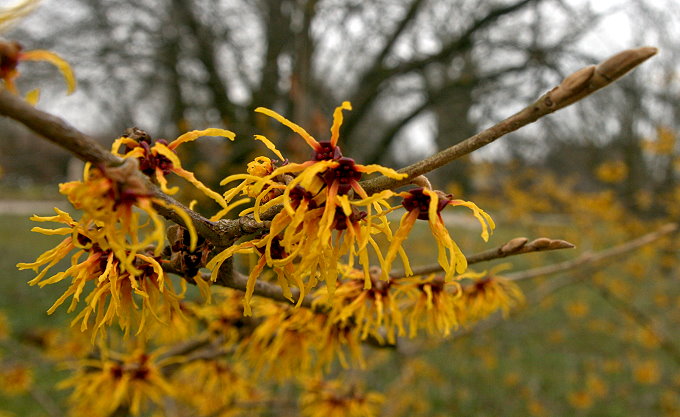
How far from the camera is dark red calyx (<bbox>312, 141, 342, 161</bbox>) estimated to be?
2.27ft

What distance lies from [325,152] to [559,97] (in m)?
0.32

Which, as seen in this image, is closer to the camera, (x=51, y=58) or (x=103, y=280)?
(x=51, y=58)

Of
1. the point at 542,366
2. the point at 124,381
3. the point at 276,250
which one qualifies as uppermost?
the point at 542,366

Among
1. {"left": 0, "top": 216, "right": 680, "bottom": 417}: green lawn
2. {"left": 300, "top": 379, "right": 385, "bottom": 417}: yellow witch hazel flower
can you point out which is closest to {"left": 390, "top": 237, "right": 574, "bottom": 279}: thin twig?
{"left": 300, "top": 379, "right": 385, "bottom": 417}: yellow witch hazel flower

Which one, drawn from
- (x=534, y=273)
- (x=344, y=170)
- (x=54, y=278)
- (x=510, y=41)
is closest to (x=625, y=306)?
(x=534, y=273)

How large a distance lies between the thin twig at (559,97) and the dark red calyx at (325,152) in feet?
0.31

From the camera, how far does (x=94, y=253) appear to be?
2.41 ft

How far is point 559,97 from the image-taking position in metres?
0.54

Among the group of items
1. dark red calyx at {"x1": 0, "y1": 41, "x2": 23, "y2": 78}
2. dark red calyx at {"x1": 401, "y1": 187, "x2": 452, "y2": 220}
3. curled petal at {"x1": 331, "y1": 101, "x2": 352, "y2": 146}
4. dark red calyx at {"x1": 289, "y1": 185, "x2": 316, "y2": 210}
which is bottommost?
dark red calyx at {"x1": 289, "y1": 185, "x2": 316, "y2": 210}

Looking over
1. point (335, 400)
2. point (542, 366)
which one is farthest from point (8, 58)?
point (542, 366)

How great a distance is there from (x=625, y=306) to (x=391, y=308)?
3044mm

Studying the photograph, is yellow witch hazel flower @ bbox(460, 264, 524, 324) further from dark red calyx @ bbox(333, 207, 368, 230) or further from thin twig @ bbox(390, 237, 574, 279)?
dark red calyx @ bbox(333, 207, 368, 230)

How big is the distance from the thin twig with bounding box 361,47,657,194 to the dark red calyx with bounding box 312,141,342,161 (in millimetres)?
94

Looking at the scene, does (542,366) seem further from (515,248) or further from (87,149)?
(87,149)
